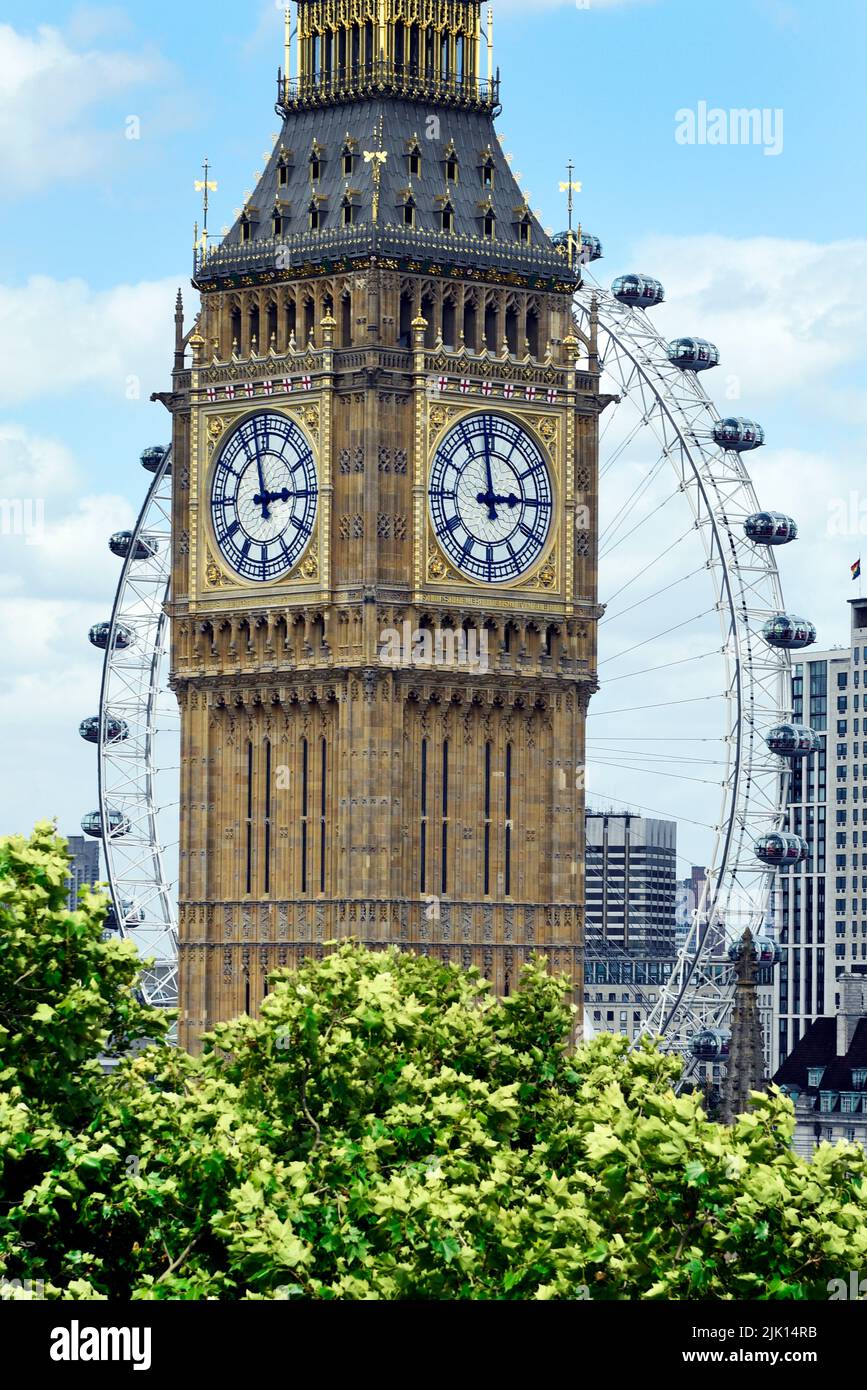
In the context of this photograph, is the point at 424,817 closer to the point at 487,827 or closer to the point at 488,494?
the point at 487,827

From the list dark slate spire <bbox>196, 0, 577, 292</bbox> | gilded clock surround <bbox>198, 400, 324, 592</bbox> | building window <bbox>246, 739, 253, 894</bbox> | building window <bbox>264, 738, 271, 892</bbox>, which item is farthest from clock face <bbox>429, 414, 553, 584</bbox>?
building window <bbox>246, 739, 253, 894</bbox>

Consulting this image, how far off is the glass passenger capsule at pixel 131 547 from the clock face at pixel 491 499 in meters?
34.6

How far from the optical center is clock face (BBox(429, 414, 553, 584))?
146125mm

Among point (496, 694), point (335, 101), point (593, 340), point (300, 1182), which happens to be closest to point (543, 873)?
point (496, 694)

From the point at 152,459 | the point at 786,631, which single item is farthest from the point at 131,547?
the point at 786,631

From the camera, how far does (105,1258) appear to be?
284 ft

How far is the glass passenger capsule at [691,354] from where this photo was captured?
186375 mm

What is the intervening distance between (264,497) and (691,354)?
42.8 meters

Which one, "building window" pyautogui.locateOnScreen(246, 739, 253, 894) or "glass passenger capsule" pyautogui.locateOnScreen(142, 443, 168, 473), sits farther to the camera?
"glass passenger capsule" pyautogui.locateOnScreen(142, 443, 168, 473)

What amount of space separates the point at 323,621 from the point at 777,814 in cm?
4513

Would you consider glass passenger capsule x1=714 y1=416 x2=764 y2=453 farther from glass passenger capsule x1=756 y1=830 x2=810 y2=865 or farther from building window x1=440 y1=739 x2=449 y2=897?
building window x1=440 y1=739 x2=449 y2=897

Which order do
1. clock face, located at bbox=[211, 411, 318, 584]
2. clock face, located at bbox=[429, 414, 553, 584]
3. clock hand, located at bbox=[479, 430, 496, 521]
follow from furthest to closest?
clock hand, located at bbox=[479, 430, 496, 521] → clock face, located at bbox=[211, 411, 318, 584] → clock face, located at bbox=[429, 414, 553, 584]

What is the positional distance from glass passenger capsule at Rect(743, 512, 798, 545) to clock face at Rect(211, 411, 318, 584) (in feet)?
141

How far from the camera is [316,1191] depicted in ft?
307
